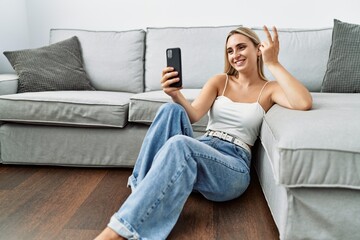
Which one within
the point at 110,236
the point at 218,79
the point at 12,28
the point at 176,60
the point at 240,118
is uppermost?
the point at 12,28

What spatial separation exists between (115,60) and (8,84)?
726 mm

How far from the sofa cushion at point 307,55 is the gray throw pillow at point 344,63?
9 cm

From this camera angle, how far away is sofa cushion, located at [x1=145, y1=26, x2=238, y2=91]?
2.27 m

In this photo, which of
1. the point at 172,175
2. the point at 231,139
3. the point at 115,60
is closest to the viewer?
the point at 172,175

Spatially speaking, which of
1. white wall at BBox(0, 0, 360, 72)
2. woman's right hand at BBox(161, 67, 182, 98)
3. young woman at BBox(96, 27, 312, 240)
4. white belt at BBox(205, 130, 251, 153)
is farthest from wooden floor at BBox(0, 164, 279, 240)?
white wall at BBox(0, 0, 360, 72)

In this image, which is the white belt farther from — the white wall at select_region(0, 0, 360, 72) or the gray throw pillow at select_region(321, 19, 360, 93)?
the white wall at select_region(0, 0, 360, 72)

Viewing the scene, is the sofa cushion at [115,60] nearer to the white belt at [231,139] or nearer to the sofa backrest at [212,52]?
the sofa backrest at [212,52]

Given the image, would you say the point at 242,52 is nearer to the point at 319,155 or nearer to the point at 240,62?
the point at 240,62

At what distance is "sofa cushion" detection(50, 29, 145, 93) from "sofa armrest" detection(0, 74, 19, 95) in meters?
0.50

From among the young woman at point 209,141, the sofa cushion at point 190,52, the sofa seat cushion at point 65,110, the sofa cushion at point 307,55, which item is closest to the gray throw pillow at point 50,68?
the sofa seat cushion at point 65,110

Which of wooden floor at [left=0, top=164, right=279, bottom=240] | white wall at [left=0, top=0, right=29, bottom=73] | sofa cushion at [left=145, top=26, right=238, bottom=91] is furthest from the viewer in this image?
white wall at [left=0, top=0, right=29, bottom=73]

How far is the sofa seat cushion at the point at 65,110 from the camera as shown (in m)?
1.82

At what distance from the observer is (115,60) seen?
2.41 m

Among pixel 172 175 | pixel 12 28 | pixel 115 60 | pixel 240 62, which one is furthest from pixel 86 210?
pixel 12 28
